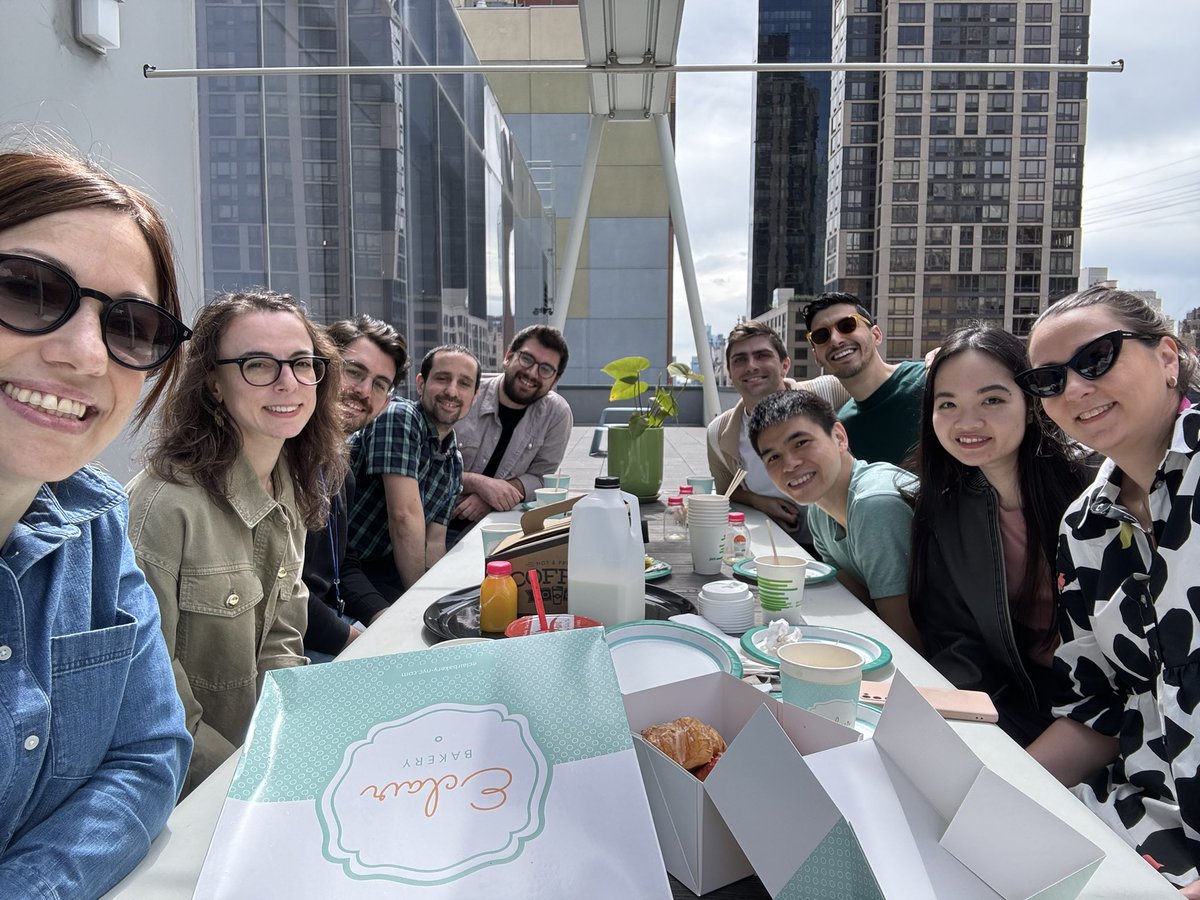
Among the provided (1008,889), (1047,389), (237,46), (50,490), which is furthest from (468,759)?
(237,46)

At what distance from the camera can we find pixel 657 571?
181cm

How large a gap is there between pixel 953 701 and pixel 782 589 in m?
0.41

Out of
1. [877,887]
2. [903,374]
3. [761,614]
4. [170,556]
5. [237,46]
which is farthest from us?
[237,46]

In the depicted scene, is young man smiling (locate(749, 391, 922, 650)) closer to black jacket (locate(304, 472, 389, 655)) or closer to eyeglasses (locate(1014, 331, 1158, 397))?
eyeglasses (locate(1014, 331, 1158, 397))

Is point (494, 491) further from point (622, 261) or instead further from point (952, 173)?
point (952, 173)

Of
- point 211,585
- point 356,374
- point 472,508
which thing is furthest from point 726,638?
point 472,508

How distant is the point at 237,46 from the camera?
345cm

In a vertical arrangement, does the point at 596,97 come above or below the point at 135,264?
above

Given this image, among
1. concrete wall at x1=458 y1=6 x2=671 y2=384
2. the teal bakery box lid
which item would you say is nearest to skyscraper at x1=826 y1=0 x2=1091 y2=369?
concrete wall at x1=458 y1=6 x2=671 y2=384

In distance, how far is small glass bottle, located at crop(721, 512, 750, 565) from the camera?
186 cm

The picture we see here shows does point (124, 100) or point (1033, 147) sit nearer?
point (124, 100)

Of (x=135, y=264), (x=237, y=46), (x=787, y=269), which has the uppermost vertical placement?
(x=787, y=269)

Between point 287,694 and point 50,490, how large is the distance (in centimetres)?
47

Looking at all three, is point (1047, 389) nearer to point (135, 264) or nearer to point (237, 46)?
point (135, 264)
